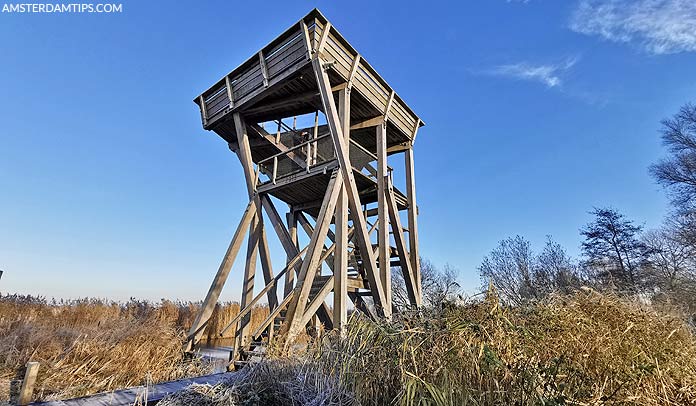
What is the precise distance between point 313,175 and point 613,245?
65.9 feet

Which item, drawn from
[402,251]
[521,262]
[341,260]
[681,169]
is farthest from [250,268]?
[681,169]

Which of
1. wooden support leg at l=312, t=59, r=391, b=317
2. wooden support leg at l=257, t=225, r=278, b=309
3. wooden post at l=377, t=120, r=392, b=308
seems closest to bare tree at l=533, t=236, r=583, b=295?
wooden post at l=377, t=120, r=392, b=308

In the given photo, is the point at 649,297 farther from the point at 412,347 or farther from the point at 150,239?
the point at 150,239

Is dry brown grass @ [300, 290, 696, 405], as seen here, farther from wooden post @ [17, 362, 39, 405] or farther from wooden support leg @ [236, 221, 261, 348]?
wooden support leg @ [236, 221, 261, 348]

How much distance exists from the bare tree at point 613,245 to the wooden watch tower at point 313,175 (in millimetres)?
15492

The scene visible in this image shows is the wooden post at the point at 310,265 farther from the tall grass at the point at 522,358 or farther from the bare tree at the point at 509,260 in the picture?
the bare tree at the point at 509,260

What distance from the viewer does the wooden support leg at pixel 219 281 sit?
21.6ft

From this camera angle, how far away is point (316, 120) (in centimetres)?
877

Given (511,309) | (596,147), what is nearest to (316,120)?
(511,309)

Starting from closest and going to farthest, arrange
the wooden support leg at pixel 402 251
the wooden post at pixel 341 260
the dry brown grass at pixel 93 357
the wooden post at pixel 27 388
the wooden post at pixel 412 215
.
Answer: the wooden post at pixel 27 388
the dry brown grass at pixel 93 357
the wooden post at pixel 341 260
the wooden support leg at pixel 402 251
the wooden post at pixel 412 215

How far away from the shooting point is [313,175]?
23.0 feet

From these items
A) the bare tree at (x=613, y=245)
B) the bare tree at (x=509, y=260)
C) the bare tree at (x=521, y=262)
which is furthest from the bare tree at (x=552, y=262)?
the bare tree at (x=613, y=245)

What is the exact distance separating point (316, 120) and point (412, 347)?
7.50 meters

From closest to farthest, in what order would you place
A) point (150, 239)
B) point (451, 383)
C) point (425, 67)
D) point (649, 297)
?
point (451, 383)
point (649, 297)
point (425, 67)
point (150, 239)
